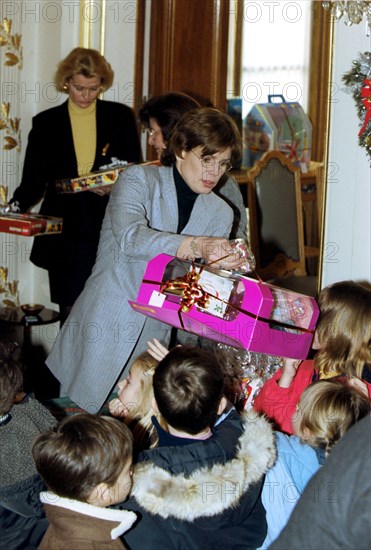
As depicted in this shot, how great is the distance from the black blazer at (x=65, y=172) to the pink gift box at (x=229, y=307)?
5.19 feet

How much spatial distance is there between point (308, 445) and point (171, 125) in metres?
1.37

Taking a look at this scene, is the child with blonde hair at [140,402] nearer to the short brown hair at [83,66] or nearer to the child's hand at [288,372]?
the child's hand at [288,372]

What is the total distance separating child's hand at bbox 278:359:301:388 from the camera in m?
2.38

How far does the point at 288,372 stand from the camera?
94.4 inches

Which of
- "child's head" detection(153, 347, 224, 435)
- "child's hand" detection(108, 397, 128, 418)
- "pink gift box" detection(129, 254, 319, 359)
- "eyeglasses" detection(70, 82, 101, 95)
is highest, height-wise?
"eyeglasses" detection(70, 82, 101, 95)

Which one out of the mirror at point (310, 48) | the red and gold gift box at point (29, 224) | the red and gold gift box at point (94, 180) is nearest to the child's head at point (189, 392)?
the red and gold gift box at point (94, 180)

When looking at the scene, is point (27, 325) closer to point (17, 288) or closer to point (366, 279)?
point (17, 288)

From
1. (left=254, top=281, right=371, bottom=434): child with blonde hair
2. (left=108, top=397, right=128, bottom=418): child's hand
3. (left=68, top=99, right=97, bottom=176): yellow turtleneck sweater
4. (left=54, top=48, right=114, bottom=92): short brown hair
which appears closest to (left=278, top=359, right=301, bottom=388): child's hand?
(left=254, top=281, right=371, bottom=434): child with blonde hair

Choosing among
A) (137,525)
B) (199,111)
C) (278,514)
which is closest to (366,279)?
(199,111)

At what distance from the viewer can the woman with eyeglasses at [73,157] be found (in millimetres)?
3855

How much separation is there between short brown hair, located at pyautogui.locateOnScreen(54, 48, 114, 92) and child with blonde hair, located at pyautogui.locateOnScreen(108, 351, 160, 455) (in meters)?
1.91

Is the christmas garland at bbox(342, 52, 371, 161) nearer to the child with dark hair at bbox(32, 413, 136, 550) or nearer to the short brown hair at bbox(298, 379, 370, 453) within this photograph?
the short brown hair at bbox(298, 379, 370, 453)

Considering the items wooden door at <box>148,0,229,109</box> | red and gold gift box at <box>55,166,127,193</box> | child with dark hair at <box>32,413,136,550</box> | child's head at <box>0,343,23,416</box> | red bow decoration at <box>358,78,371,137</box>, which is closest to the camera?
child with dark hair at <box>32,413,136,550</box>

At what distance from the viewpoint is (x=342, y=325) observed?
2.42 m
